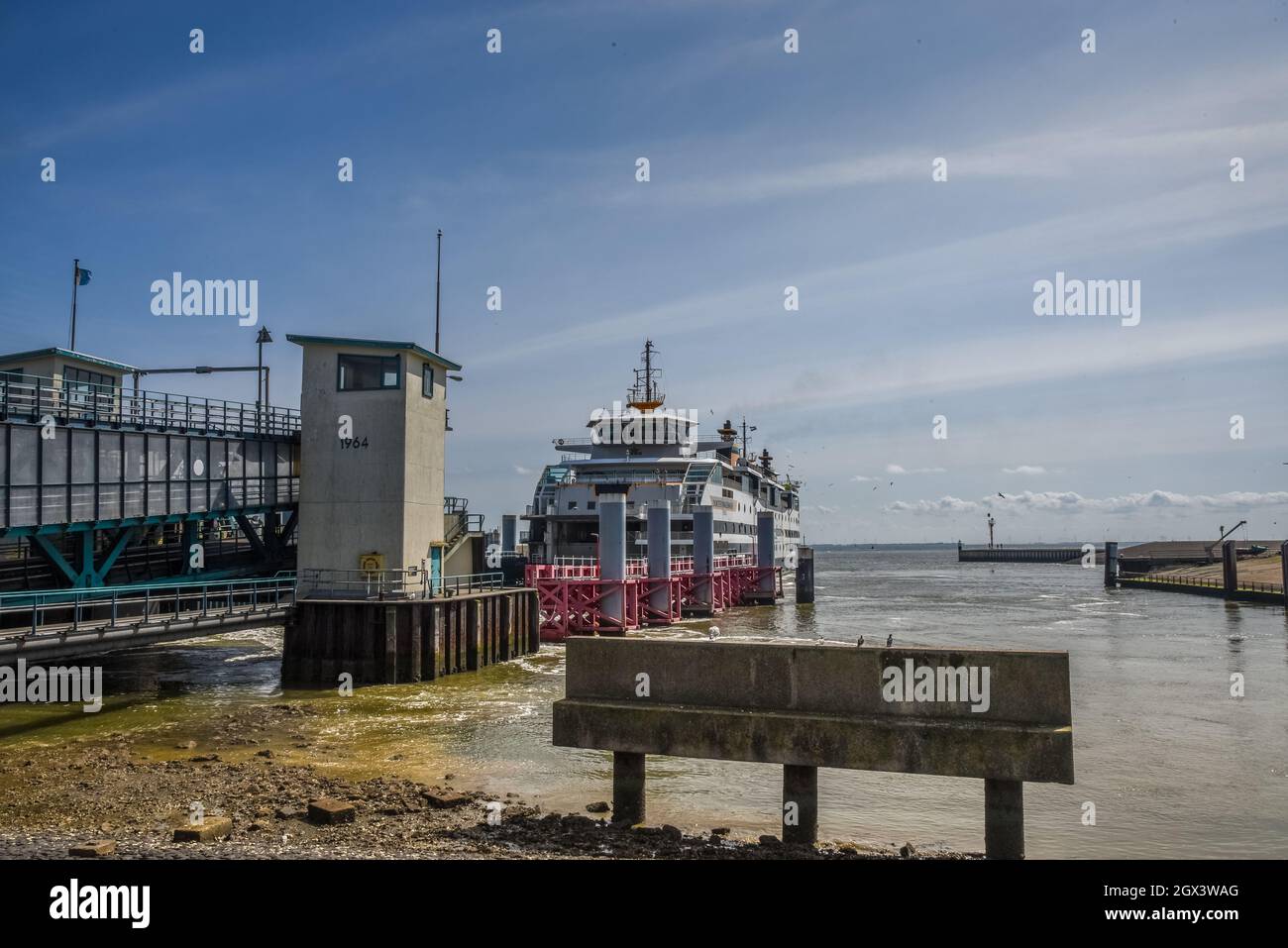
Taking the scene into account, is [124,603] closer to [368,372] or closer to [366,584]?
[366,584]

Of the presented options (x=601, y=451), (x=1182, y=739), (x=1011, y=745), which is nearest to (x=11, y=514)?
(x=1011, y=745)

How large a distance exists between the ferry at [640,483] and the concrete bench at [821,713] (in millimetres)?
41163

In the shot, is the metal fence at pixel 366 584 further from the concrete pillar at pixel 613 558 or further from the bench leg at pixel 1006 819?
the bench leg at pixel 1006 819

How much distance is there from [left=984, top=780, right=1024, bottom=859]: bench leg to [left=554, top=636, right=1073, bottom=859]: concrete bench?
0.02m

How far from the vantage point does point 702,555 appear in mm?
54000

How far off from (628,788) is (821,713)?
319 centimetres

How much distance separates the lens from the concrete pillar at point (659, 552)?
47.4 m

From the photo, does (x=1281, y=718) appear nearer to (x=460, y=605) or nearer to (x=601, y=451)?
(x=460, y=605)

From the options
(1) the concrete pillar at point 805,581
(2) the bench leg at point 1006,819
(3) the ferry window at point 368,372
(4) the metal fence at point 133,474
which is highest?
Result: (3) the ferry window at point 368,372

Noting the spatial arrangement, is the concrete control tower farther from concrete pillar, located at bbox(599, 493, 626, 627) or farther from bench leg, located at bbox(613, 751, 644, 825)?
bench leg, located at bbox(613, 751, 644, 825)

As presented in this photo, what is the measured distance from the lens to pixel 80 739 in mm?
20000
